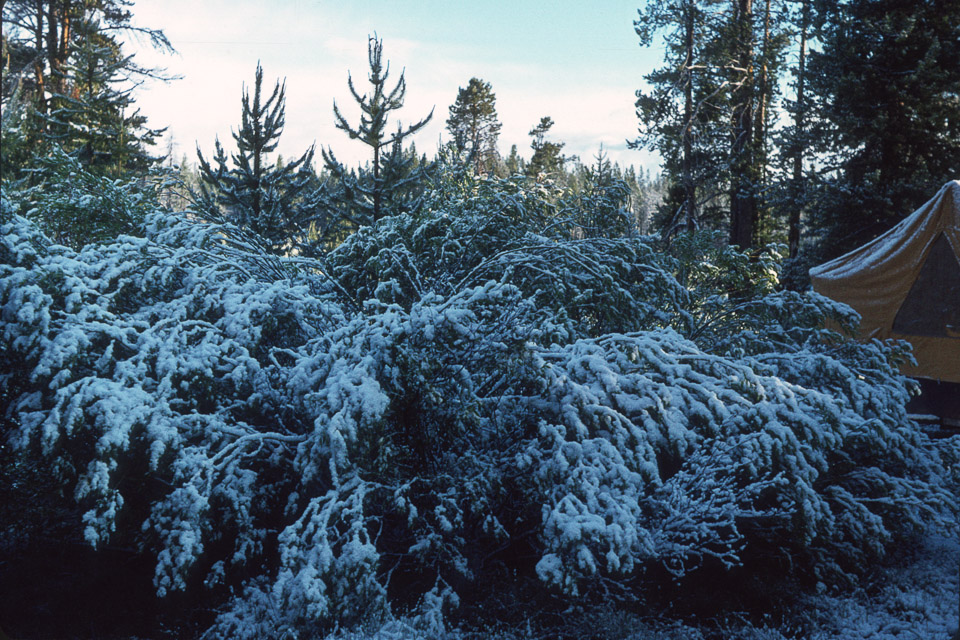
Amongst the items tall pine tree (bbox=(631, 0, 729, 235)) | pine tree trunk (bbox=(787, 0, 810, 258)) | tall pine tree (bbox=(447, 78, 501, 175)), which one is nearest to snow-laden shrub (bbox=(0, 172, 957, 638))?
tall pine tree (bbox=(631, 0, 729, 235))

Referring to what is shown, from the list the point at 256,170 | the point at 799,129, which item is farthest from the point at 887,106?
the point at 256,170

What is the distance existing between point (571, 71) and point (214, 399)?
450 centimetres

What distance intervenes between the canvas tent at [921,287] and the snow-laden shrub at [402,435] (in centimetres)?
472

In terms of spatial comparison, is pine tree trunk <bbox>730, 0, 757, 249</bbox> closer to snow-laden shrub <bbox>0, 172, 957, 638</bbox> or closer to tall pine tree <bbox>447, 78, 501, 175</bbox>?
tall pine tree <bbox>447, 78, 501, 175</bbox>

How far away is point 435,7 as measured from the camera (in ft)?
19.2

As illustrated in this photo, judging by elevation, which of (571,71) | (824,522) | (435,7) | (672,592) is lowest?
(672,592)

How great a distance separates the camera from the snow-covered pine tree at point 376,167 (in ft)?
39.0

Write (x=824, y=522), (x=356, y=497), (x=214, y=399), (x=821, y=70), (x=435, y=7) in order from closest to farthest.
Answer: (x=356, y=497) < (x=214, y=399) < (x=824, y=522) < (x=435, y=7) < (x=821, y=70)

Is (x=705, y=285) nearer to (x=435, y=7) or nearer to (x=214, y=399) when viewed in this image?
(x=435, y=7)

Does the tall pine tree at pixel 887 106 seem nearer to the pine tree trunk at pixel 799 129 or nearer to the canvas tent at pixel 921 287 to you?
the pine tree trunk at pixel 799 129

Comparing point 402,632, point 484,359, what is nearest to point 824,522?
point 484,359

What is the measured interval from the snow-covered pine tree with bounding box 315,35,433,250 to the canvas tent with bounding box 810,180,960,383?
7.70 meters

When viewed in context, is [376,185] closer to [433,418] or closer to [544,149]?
[433,418]

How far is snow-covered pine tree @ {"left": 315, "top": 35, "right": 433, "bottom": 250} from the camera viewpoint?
1190 centimetres
